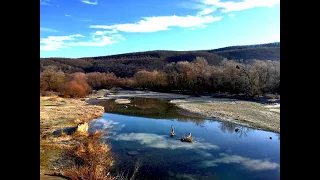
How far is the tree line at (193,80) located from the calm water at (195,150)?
266 inches

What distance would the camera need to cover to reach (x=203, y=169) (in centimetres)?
785

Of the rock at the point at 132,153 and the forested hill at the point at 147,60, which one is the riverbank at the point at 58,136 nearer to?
the rock at the point at 132,153

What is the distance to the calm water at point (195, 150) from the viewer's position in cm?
768

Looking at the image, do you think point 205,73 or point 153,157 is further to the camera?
point 205,73

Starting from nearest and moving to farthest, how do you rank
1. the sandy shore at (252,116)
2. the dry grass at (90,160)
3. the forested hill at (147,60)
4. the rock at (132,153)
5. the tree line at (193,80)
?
the dry grass at (90,160) < the rock at (132,153) < the sandy shore at (252,116) < the tree line at (193,80) < the forested hill at (147,60)

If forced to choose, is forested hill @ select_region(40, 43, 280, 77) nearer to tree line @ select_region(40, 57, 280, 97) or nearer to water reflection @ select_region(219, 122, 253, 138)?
tree line @ select_region(40, 57, 280, 97)

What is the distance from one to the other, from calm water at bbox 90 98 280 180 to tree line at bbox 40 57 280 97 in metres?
6.75

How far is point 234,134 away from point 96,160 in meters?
6.85

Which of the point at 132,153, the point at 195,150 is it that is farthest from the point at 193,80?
the point at 132,153

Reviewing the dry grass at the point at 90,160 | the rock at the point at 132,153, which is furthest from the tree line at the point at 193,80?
the dry grass at the point at 90,160

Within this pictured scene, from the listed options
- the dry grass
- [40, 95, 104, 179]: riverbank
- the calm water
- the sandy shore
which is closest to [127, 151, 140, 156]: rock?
the calm water
